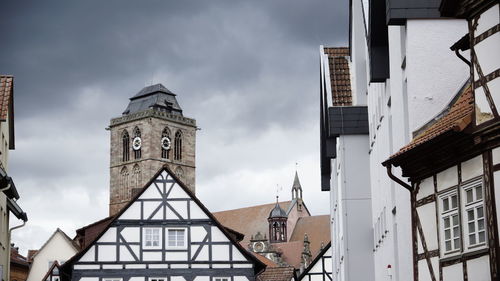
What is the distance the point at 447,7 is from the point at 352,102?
17.1 meters

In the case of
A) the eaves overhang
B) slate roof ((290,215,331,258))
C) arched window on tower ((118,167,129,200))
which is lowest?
the eaves overhang

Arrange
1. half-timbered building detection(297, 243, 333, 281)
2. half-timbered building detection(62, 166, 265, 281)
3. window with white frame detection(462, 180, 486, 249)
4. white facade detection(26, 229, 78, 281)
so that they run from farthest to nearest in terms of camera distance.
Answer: white facade detection(26, 229, 78, 281) → half-timbered building detection(297, 243, 333, 281) → half-timbered building detection(62, 166, 265, 281) → window with white frame detection(462, 180, 486, 249)

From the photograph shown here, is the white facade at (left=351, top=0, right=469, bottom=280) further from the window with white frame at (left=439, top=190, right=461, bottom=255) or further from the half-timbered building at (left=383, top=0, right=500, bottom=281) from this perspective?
the window with white frame at (left=439, top=190, right=461, bottom=255)

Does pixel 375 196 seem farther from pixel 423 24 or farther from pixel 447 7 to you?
pixel 447 7

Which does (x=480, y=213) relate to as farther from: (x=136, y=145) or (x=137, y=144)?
(x=136, y=145)

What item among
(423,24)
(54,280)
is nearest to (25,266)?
(54,280)

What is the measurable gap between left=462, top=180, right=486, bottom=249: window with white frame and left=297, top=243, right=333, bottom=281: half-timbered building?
3657 cm

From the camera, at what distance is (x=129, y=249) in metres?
44.1

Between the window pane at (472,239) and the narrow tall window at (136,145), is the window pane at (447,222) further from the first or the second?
the narrow tall window at (136,145)

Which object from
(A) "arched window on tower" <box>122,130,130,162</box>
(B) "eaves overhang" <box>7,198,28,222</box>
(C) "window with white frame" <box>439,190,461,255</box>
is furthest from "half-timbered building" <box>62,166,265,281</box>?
(A) "arched window on tower" <box>122,130,130,162</box>

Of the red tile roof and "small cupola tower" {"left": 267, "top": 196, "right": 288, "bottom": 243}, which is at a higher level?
"small cupola tower" {"left": 267, "top": 196, "right": 288, "bottom": 243}

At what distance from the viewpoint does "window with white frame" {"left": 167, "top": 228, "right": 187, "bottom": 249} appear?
4472cm

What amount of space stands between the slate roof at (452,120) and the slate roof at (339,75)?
14.8 metres

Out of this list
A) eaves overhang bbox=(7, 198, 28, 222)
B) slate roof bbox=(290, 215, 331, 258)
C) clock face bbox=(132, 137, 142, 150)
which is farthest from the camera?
clock face bbox=(132, 137, 142, 150)
